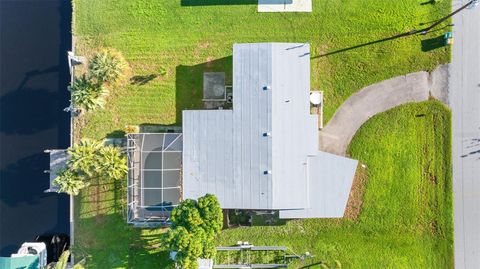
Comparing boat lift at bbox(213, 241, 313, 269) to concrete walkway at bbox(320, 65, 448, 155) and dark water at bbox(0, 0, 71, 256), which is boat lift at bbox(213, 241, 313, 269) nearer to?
concrete walkway at bbox(320, 65, 448, 155)

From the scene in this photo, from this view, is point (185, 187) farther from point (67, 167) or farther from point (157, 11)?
point (157, 11)

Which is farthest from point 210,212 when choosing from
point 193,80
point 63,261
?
point 63,261

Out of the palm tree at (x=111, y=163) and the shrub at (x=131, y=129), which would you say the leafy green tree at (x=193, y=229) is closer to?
the palm tree at (x=111, y=163)

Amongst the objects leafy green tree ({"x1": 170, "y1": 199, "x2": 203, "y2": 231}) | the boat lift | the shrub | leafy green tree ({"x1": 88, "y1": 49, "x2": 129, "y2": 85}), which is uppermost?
leafy green tree ({"x1": 88, "y1": 49, "x2": 129, "y2": 85})

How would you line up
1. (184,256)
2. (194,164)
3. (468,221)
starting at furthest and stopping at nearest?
(468,221)
(194,164)
(184,256)

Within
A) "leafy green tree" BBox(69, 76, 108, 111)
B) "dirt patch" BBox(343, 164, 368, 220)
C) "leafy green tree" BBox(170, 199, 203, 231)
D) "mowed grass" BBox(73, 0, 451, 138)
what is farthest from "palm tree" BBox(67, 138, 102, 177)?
"dirt patch" BBox(343, 164, 368, 220)

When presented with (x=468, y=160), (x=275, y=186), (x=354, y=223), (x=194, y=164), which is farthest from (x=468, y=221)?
(x=194, y=164)

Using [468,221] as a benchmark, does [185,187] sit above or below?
above
